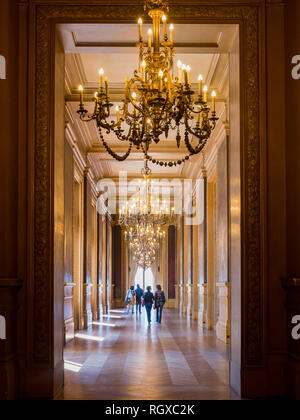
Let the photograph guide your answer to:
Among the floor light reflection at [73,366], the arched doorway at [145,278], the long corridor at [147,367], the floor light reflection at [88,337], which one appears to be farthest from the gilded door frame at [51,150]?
the arched doorway at [145,278]

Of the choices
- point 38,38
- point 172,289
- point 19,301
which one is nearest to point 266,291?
point 19,301

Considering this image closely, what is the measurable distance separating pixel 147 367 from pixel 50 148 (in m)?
3.89

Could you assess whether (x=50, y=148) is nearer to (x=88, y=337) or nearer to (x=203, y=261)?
(x=88, y=337)

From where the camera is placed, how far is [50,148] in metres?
6.35

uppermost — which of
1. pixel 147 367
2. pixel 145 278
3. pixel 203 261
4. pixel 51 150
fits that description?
pixel 51 150

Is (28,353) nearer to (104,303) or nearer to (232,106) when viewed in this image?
(232,106)

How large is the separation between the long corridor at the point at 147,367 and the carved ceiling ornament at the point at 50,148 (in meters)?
0.89

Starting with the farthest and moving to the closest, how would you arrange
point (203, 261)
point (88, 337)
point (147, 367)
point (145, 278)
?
point (145, 278), point (203, 261), point (88, 337), point (147, 367)

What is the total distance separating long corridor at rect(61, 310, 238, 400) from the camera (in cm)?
643

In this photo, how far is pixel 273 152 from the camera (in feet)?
20.6

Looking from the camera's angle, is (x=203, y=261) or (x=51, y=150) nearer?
(x=51, y=150)

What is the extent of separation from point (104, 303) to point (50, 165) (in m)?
19.0

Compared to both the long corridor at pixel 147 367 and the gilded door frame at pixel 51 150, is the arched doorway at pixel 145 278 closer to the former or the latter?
the long corridor at pixel 147 367

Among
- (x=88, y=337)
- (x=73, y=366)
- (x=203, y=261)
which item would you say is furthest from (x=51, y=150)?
(x=203, y=261)
